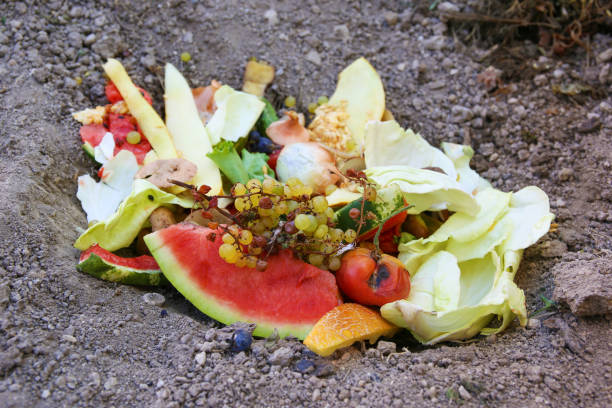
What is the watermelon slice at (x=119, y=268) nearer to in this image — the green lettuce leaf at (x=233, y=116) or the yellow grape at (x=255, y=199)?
the yellow grape at (x=255, y=199)

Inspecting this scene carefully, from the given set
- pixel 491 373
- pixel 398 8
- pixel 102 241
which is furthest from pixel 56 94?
pixel 491 373

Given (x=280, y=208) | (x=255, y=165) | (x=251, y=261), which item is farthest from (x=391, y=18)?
(x=251, y=261)

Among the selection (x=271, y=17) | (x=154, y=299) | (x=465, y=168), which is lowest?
(x=154, y=299)

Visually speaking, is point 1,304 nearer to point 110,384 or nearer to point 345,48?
point 110,384

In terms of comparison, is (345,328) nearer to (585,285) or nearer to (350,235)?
(350,235)

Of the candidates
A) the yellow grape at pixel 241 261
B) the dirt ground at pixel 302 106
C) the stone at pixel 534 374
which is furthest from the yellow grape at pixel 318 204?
the stone at pixel 534 374

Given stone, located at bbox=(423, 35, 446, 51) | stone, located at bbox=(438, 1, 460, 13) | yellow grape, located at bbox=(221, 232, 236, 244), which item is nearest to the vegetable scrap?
yellow grape, located at bbox=(221, 232, 236, 244)

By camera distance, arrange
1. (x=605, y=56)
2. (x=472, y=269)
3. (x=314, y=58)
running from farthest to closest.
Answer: (x=314, y=58), (x=605, y=56), (x=472, y=269)
